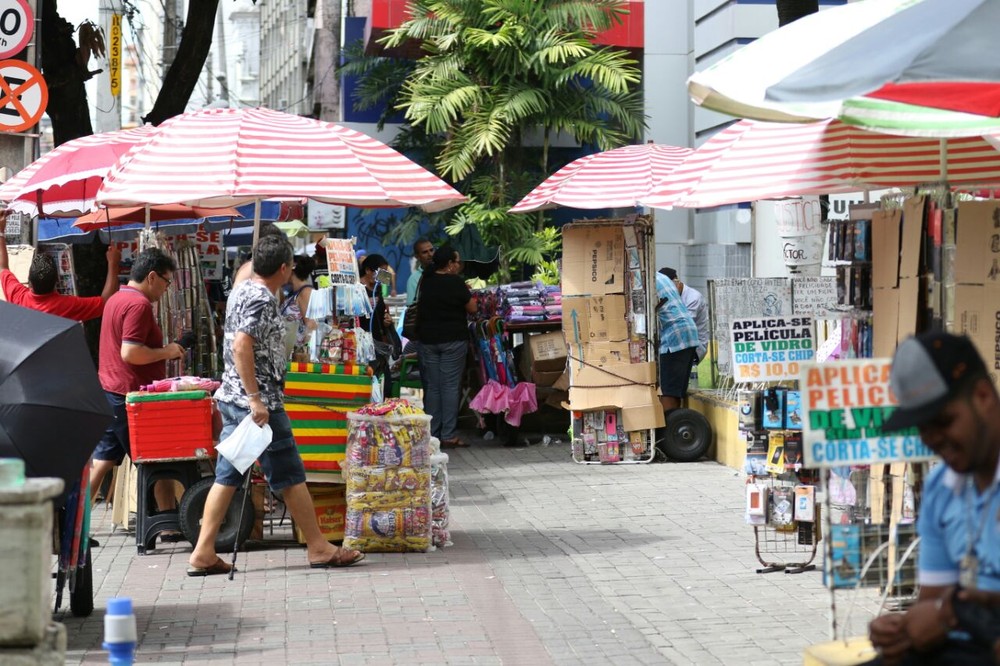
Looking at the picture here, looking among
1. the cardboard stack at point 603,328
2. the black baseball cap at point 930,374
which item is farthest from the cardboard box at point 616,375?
the black baseball cap at point 930,374

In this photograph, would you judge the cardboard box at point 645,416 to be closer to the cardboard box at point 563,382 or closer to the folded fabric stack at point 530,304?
the cardboard box at point 563,382

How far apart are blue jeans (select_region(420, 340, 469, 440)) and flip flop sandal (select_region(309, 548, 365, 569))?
5.71m

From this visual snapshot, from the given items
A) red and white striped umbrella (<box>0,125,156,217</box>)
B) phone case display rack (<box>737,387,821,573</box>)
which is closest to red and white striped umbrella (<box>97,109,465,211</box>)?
red and white striped umbrella (<box>0,125,156,217</box>)

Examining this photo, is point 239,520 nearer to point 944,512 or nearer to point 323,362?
point 323,362

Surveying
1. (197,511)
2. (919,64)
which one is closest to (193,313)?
(197,511)

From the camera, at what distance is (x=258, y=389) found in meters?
8.64

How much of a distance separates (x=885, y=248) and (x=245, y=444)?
3.75m

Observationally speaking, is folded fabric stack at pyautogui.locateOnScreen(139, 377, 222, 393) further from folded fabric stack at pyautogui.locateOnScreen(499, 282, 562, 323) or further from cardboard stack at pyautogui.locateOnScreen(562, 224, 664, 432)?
folded fabric stack at pyautogui.locateOnScreen(499, 282, 562, 323)

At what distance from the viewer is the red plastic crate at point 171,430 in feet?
30.5

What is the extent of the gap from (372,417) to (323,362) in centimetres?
87

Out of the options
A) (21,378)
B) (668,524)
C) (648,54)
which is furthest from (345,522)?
(648,54)

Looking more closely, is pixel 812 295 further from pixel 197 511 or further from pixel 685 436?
pixel 685 436

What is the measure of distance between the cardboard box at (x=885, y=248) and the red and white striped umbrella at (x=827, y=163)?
69cm

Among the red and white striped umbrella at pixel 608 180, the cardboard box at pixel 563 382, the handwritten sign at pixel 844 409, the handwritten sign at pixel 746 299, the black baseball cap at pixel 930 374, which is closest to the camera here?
the black baseball cap at pixel 930 374
